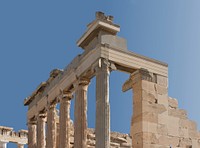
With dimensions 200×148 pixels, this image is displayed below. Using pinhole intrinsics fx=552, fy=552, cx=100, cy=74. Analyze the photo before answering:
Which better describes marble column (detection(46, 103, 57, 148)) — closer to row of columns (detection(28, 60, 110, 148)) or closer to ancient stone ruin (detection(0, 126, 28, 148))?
row of columns (detection(28, 60, 110, 148))

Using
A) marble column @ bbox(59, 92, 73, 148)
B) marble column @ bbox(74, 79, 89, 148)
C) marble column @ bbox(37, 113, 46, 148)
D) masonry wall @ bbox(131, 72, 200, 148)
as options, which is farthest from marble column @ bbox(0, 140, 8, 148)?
masonry wall @ bbox(131, 72, 200, 148)

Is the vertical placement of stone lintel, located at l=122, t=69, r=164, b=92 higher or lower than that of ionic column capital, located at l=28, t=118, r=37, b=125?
higher

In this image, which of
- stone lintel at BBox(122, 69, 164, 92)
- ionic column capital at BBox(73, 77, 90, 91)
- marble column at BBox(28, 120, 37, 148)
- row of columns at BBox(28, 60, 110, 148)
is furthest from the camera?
marble column at BBox(28, 120, 37, 148)

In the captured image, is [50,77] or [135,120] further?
[50,77]

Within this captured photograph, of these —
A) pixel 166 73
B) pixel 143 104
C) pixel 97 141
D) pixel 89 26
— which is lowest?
pixel 97 141

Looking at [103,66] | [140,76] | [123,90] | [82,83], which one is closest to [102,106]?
[103,66]

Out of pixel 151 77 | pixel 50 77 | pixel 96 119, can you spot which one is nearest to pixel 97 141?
pixel 96 119

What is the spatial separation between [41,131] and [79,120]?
431 centimetres

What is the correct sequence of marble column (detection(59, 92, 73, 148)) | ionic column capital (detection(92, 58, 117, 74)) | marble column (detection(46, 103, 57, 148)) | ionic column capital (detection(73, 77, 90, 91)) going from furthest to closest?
marble column (detection(46, 103, 57, 148)), marble column (detection(59, 92, 73, 148)), ionic column capital (detection(73, 77, 90, 91)), ionic column capital (detection(92, 58, 117, 74))

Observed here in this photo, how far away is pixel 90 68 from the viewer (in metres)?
20.3

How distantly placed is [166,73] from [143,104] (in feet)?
5.88

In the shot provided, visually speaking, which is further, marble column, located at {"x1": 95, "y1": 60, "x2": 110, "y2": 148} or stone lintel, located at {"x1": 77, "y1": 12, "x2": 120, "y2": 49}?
stone lintel, located at {"x1": 77, "y1": 12, "x2": 120, "y2": 49}

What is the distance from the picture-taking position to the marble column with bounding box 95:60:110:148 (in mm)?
18781

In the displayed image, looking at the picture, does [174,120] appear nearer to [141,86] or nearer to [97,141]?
[141,86]
